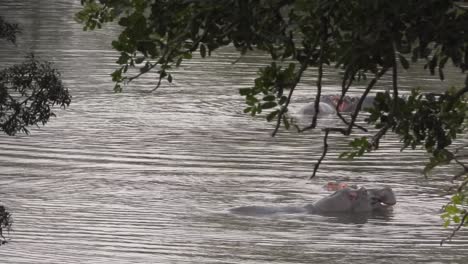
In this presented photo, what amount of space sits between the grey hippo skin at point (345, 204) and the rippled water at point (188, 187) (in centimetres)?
11

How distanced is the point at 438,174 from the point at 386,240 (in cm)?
226

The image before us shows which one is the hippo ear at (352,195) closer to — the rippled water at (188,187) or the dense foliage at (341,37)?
the rippled water at (188,187)

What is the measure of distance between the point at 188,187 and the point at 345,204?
127 cm

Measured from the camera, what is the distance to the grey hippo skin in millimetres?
9586

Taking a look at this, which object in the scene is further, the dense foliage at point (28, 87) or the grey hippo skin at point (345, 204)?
the grey hippo skin at point (345, 204)

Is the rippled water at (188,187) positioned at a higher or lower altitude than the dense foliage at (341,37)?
lower

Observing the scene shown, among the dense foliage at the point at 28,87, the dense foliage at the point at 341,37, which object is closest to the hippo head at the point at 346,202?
the dense foliage at the point at 28,87

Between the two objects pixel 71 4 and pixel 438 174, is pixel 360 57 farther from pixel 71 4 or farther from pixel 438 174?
pixel 71 4

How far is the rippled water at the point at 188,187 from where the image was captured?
339 inches

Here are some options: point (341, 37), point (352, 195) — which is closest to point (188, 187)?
point (352, 195)

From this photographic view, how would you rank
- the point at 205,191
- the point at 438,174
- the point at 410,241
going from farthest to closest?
the point at 438,174, the point at 205,191, the point at 410,241

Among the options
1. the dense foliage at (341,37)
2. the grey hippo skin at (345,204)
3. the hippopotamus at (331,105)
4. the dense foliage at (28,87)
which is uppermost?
the dense foliage at (341,37)

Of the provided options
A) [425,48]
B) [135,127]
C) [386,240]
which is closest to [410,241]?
[386,240]

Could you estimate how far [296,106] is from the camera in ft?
46.9
